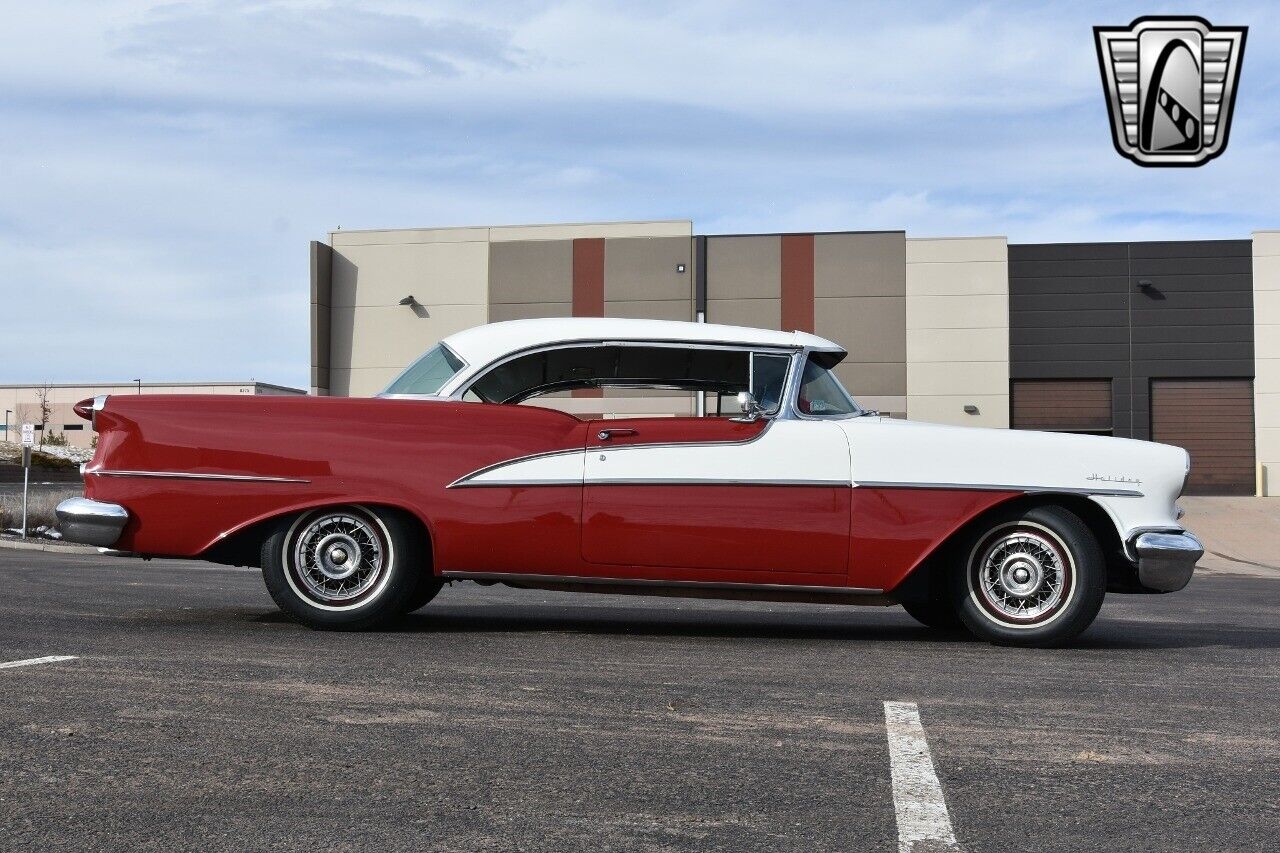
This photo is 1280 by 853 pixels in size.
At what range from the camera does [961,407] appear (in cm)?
3762

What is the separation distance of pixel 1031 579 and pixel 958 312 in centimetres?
3195

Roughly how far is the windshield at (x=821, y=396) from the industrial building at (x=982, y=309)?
30.1 m

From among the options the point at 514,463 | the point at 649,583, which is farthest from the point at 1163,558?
the point at 514,463

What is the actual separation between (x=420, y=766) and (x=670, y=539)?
302 cm

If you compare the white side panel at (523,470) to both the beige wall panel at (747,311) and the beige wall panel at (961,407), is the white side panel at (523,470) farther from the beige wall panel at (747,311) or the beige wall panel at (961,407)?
the beige wall panel at (961,407)

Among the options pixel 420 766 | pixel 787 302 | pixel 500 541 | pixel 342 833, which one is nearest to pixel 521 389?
pixel 500 541

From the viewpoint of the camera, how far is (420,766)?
3.79 meters

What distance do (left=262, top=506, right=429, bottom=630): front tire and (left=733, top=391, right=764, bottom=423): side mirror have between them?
1.76m

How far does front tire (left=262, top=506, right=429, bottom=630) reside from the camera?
6.73 m

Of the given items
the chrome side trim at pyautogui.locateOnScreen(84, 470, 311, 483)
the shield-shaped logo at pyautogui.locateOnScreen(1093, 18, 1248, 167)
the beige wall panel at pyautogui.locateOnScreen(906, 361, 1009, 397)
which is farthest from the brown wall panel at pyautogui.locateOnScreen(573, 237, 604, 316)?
the chrome side trim at pyautogui.locateOnScreen(84, 470, 311, 483)

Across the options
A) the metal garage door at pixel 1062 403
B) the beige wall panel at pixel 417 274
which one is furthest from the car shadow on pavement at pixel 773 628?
the beige wall panel at pixel 417 274

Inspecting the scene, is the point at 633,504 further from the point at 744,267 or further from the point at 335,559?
the point at 744,267

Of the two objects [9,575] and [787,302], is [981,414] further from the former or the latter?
[9,575]

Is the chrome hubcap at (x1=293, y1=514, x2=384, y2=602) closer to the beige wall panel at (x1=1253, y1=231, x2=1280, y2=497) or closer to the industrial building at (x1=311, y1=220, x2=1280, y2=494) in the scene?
the industrial building at (x1=311, y1=220, x2=1280, y2=494)
